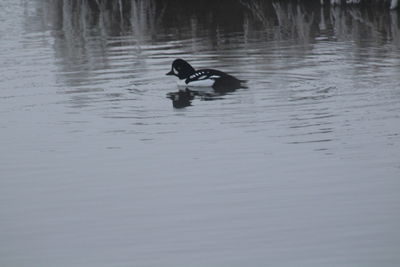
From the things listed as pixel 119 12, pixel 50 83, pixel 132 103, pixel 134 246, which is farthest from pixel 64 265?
pixel 119 12

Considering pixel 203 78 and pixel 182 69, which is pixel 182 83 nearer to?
pixel 182 69

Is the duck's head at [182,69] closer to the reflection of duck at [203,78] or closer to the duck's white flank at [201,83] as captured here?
the reflection of duck at [203,78]

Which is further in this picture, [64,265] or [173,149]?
[173,149]

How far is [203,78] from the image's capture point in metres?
17.5

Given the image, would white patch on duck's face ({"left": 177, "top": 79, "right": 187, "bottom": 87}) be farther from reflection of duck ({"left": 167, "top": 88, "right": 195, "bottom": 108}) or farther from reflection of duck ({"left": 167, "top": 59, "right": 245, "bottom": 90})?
reflection of duck ({"left": 167, "top": 88, "right": 195, "bottom": 108})

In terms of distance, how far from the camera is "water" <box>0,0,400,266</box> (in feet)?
30.0

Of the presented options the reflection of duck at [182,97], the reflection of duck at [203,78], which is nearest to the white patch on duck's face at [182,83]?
the reflection of duck at [203,78]

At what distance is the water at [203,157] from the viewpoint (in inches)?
360

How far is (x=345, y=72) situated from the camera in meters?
18.2

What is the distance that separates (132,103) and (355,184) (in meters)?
5.70

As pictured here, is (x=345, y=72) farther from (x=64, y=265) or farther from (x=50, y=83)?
(x=64, y=265)

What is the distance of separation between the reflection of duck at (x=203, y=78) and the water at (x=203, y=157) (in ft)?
0.97

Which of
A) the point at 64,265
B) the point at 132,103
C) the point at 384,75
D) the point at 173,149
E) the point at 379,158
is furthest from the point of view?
the point at 384,75

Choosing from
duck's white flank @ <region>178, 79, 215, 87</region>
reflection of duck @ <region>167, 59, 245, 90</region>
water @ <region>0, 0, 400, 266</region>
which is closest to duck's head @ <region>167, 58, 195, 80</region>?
reflection of duck @ <region>167, 59, 245, 90</region>
